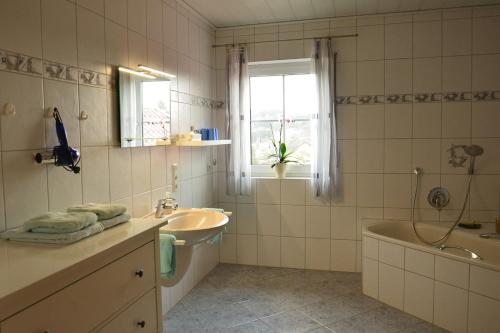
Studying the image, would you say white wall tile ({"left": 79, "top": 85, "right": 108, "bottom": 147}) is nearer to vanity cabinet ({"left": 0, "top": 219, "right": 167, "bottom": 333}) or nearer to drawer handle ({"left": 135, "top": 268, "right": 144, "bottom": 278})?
vanity cabinet ({"left": 0, "top": 219, "right": 167, "bottom": 333})

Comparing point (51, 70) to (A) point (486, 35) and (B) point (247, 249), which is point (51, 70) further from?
(A) point (486, 35)

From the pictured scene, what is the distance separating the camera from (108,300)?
4.44 feet

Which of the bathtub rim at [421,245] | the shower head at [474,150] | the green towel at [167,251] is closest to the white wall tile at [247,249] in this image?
the bathtub rim at [421,245]

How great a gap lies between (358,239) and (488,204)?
1108 mm

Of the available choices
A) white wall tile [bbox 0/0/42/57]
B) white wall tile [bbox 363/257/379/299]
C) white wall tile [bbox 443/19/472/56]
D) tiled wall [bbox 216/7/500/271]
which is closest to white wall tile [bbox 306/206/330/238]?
tiled wall [bbox 216/7/500/271]

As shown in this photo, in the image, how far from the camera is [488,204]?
128 inches

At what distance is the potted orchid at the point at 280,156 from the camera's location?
362 cm

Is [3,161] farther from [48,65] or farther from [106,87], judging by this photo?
[106,87]

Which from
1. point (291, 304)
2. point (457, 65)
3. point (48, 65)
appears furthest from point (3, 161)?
point (457, 65)

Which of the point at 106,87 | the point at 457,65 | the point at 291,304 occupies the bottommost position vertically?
the point at 291,304

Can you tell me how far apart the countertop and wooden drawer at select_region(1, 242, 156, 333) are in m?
0.06

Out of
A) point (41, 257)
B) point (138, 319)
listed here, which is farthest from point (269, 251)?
point (41, 257)

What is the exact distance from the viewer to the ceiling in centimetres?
306

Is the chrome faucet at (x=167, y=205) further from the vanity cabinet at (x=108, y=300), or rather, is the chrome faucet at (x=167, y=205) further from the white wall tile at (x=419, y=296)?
the white wall tile at (x=419, y=296)
